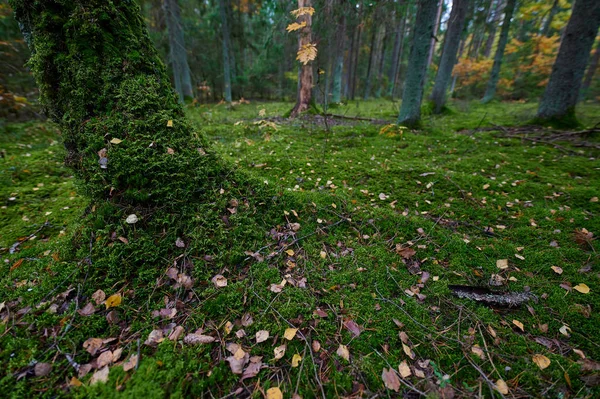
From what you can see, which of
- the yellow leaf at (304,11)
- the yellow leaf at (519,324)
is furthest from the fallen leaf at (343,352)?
the yellow leaf at (304,11)

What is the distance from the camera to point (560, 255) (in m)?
2.09

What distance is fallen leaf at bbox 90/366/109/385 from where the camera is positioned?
1.14 metres

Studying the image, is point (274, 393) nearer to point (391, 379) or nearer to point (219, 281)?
point (391, 379)

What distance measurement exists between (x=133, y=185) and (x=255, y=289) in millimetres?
1195

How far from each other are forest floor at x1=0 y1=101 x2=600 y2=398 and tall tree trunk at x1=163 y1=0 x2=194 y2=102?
831 cm

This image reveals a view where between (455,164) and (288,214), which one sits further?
(455,164)

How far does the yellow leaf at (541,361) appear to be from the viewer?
4.43 feet

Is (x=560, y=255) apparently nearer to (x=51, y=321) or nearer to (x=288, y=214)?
(x=288, y=214)

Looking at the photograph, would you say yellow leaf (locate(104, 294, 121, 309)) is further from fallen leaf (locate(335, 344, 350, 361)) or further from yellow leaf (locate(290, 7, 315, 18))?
yellow leaf (locate(290, 7, 315, 18))

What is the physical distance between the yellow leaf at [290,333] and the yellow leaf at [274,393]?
0.25m

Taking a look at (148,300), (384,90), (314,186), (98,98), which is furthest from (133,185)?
(384,90)

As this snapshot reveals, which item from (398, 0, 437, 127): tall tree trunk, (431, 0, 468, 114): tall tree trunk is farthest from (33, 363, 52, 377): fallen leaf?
(431, 0, 468, 114): tall tree trunk

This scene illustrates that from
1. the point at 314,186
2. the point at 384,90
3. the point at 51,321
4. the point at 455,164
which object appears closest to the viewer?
the point at 51,321

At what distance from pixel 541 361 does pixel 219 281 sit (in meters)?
1.98
